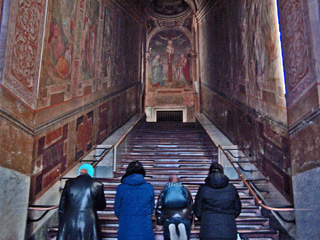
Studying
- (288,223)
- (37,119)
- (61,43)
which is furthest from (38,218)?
(288,223)

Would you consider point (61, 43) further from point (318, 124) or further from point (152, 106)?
point (152, 106)

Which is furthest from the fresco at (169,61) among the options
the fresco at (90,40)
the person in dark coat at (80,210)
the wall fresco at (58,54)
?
the person in dark coat at (80,210)

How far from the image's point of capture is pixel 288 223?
11.3 feet

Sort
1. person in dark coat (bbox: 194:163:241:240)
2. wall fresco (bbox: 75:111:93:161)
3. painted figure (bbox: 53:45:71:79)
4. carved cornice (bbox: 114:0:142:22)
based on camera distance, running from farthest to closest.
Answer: carved cornice (bbox: 114:0:142:22)
wall fresco (bbox: 75:111:93:161)
painted figure (bbox: 53:45:71:79)
person in dark coat (bbox: 194:163:241:240)

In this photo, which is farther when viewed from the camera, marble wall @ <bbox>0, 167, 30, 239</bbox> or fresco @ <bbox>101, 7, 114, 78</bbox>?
fresco @ <bbox>101, 7, 114, 78</bbox>

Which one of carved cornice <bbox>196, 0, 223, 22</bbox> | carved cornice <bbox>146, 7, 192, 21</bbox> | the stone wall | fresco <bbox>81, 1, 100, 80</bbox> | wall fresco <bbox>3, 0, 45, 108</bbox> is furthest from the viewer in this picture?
carved cornice <bbox>146, 7, 192, 21</bbox>

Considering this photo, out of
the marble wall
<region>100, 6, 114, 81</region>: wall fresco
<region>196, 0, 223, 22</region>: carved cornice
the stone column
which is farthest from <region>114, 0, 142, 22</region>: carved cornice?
the marble wall

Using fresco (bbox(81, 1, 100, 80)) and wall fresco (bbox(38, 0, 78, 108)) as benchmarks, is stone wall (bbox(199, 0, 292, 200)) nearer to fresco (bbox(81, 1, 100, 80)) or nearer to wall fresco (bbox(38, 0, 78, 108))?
fresco (bbox(81, 1, 100, 80))

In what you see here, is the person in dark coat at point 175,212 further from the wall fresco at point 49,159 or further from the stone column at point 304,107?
the wall fresco at point 49,159

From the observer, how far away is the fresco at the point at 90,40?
18.6 feet

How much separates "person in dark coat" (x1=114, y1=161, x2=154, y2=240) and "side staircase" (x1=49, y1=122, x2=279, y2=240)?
119cm

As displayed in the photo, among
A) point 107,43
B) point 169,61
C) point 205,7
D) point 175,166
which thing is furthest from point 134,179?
point 169,61

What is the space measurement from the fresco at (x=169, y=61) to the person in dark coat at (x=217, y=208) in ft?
43.5

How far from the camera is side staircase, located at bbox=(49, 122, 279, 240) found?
3.77 metres
